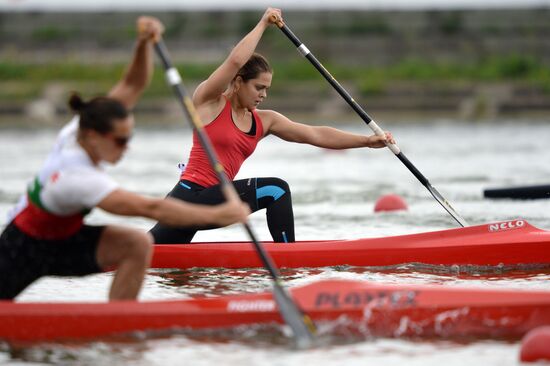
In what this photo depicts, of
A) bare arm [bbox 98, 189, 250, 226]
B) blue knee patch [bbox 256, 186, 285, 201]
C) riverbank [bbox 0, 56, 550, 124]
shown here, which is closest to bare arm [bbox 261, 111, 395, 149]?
blue knee patch [bbox 256, 186, 285, 201]

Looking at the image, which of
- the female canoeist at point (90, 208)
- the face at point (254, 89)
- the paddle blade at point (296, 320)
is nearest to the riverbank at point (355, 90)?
the face at point (254, 89)

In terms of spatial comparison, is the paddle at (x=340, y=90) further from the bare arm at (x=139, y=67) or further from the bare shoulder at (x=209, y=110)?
the bare arm at (x=139, y=67)

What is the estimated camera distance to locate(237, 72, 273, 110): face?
27.4 feet

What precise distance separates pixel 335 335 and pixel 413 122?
2377 cm

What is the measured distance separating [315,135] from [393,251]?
110cm

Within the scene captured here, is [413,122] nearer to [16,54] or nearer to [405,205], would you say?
[16,54]

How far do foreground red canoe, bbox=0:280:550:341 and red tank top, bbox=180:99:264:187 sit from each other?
7.48 ft

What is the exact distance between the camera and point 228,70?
8102 millimetres

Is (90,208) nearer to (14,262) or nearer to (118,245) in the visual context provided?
(118,245)

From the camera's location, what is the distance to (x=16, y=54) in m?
35.5

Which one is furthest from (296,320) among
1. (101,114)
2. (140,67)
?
(140,67)

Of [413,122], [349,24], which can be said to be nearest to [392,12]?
[349,24]

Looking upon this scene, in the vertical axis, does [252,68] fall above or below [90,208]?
above

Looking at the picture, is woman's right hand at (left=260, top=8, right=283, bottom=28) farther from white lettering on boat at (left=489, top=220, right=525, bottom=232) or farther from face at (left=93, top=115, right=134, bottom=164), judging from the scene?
face at (left=93, top=115, right=134, bottom=164)
